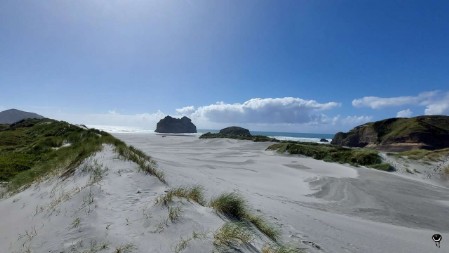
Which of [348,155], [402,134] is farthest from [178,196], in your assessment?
[402,134]

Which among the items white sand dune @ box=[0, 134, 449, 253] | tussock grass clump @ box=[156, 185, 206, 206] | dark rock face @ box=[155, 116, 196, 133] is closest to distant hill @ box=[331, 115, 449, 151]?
white sand dune @ box=[0, 134, 449, 253]

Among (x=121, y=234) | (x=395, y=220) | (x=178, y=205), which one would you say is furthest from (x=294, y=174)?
(x=121, y=234)

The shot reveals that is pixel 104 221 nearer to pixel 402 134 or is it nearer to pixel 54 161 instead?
pixel 54 161

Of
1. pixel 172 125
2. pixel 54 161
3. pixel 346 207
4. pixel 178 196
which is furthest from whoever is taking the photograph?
pixel 172 125

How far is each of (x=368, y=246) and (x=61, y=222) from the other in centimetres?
695

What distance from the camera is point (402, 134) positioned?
56250mm

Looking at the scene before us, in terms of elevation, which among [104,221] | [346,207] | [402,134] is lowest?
[346,207]

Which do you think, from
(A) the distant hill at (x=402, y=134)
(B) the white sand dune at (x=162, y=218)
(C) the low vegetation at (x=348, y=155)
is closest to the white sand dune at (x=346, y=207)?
(B) the white sand dune at (x=162, y=218)

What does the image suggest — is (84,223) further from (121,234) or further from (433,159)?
(433,159)

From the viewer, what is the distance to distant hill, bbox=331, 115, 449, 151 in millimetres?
53188

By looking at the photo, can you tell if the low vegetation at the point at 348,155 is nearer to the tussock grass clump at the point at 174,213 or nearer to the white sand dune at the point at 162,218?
the white sand dune at the point at 162,218

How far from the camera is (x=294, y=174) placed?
21.8 metres

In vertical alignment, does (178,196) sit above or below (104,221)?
above

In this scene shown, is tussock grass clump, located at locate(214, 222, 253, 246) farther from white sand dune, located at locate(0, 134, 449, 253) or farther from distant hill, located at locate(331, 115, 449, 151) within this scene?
distant hill, located at locate(331, 115, 449, 151)
